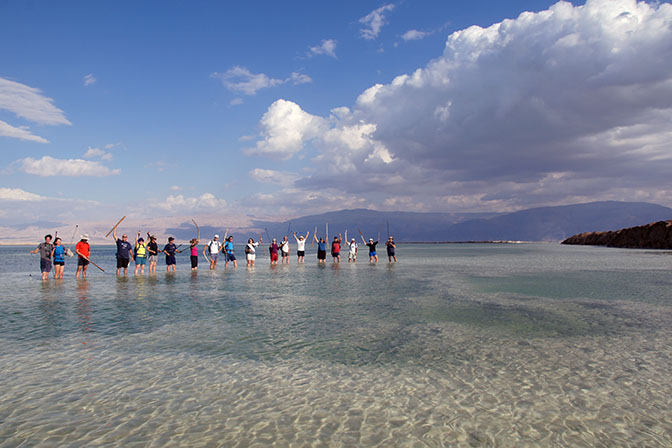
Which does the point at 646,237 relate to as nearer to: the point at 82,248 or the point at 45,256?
the point at 82,248

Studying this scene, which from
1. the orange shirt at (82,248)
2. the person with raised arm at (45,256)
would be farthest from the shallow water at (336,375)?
the orange shirt at (82,248)

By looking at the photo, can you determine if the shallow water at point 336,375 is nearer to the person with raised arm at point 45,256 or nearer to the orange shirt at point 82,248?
the person with raised arm at point 45,256

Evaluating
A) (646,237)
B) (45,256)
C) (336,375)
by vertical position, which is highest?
(45,256)

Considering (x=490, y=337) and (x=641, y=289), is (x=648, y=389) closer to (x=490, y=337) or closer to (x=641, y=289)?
(x=490, y=337)

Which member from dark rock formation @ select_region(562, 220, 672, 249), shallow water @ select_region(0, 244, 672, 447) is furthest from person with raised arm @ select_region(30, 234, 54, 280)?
dark rock formation @ select_region(562, 220, 672, 249)

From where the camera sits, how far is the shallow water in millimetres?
4887

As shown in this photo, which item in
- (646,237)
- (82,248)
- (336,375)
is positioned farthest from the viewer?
(646,237)

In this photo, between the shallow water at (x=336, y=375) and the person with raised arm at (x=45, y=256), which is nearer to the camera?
the shallow water at (x=336, y=375)

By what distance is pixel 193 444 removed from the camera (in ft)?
15.1

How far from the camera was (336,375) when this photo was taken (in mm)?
6773

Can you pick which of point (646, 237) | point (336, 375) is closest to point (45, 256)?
point (336, 375)

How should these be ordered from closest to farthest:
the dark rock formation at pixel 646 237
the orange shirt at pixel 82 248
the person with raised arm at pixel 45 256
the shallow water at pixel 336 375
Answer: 1. the shallow water at pixel 336 375
2. the person with raised arm at pixel 45 256
3. the orange shirt at pixel 82 248
4. the dark rock formation at pixel 646 237

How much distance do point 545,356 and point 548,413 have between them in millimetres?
2698

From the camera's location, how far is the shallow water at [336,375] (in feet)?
16.0
